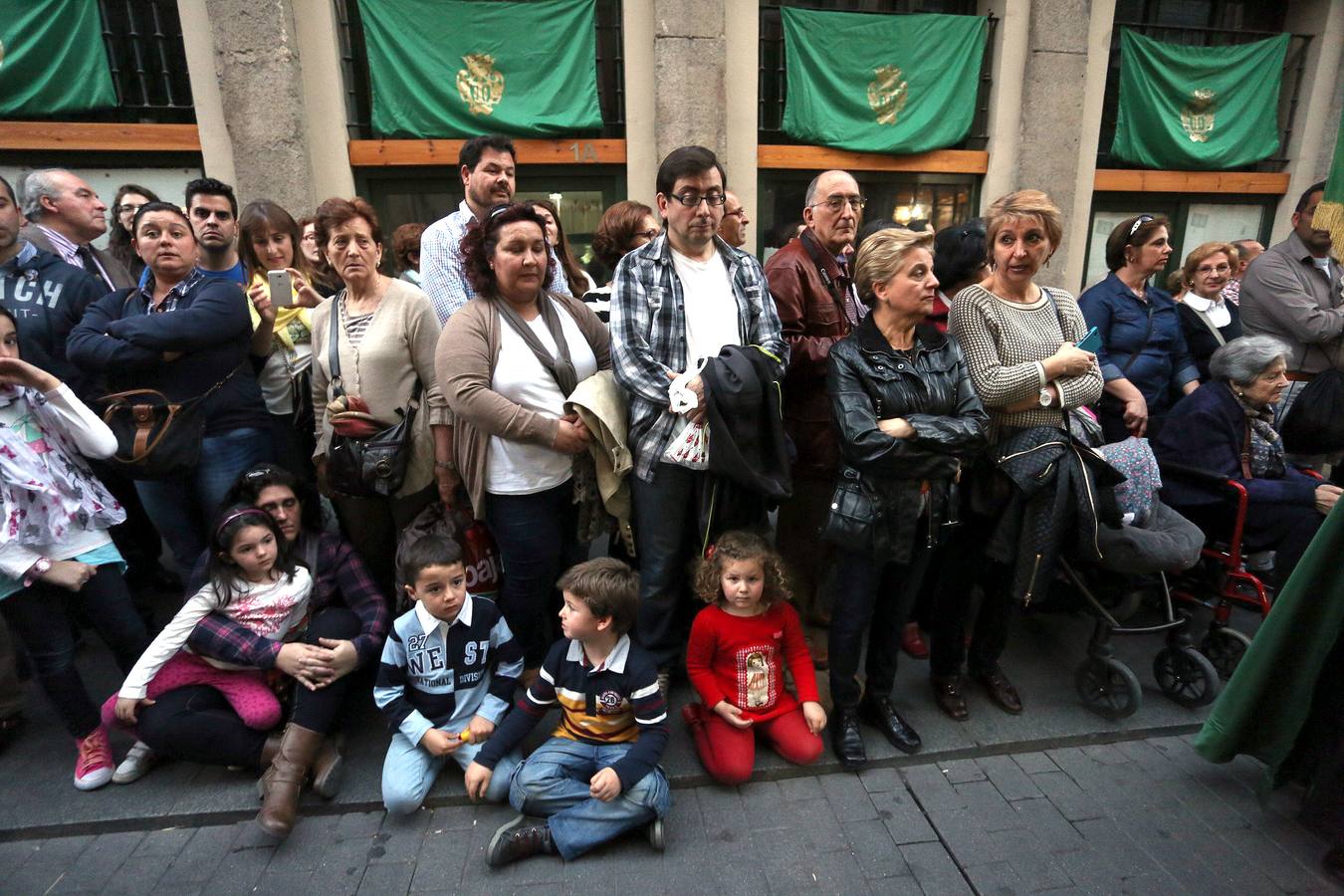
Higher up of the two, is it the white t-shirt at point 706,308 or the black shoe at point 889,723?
the white t-shirt at point 706,308

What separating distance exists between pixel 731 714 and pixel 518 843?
0.90m

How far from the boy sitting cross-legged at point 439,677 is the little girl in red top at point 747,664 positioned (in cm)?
78

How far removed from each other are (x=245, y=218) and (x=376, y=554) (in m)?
2.10

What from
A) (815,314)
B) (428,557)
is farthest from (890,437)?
(428,557)

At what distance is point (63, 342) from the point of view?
3.21 m

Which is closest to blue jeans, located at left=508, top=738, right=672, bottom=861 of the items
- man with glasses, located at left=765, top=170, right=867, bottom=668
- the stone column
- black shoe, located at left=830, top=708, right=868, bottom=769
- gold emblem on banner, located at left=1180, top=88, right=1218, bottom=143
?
black shoe, located at left=830, top=708, right=868, bottom=769

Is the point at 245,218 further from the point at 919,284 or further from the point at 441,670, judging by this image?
the point at 919,284

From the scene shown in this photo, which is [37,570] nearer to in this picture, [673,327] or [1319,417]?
[673,327]

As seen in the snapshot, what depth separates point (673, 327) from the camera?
2.87m

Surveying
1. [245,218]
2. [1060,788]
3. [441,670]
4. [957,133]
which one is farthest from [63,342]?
[957,133]

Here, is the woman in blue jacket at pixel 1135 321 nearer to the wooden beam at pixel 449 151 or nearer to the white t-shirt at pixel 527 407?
the white t-shirt at pixel 527 407

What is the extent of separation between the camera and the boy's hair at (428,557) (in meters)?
2.71

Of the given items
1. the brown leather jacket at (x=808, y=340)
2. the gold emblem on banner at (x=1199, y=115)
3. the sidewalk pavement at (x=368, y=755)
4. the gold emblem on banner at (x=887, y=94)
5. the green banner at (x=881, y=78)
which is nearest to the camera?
the sidewalk pavement at (x=368, y=755)

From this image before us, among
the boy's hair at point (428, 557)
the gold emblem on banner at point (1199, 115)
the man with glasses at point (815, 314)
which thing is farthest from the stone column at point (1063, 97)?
the boy's hair at point (428, 557)
